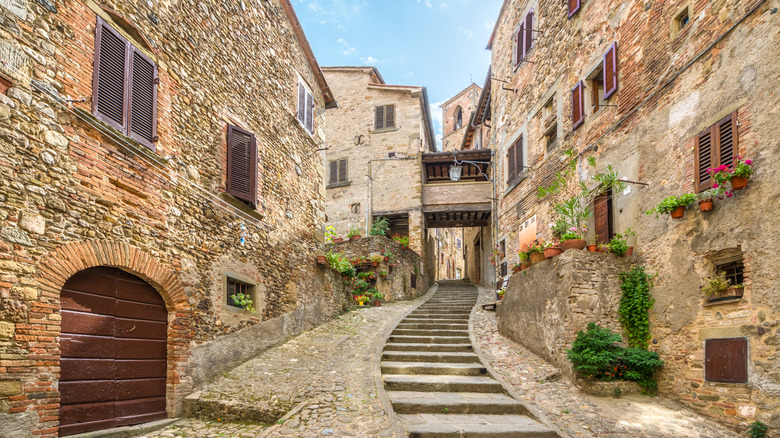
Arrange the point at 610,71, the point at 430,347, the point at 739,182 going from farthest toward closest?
the point at 430,347, the point at 610,71, the point at 739,182

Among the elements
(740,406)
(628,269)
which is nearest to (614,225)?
(628,269)

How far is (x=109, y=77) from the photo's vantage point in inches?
224

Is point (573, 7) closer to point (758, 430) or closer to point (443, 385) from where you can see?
point (443, 385)

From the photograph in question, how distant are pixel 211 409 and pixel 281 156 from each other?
5.45 metres

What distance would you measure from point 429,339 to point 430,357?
1.16 meters

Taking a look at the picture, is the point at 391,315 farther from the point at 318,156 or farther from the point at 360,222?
the point at 360,222

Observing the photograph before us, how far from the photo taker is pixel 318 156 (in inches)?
482

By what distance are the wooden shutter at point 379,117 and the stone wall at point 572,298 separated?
Answer: 1473cm

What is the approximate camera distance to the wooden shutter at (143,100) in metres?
6.02

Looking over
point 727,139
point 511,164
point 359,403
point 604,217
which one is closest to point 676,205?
point 727,139

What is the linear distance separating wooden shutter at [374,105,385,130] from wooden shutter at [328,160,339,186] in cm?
258

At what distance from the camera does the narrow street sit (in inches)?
223

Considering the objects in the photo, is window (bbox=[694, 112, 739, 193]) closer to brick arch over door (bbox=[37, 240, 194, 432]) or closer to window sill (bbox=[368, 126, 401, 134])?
brick arch over door (bbox=[37, 240, 194, 432])

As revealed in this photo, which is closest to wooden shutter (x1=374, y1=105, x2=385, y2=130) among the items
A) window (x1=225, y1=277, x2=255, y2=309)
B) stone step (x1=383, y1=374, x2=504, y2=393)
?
window (x1=225, y1=277, x2=255, y2=309)
